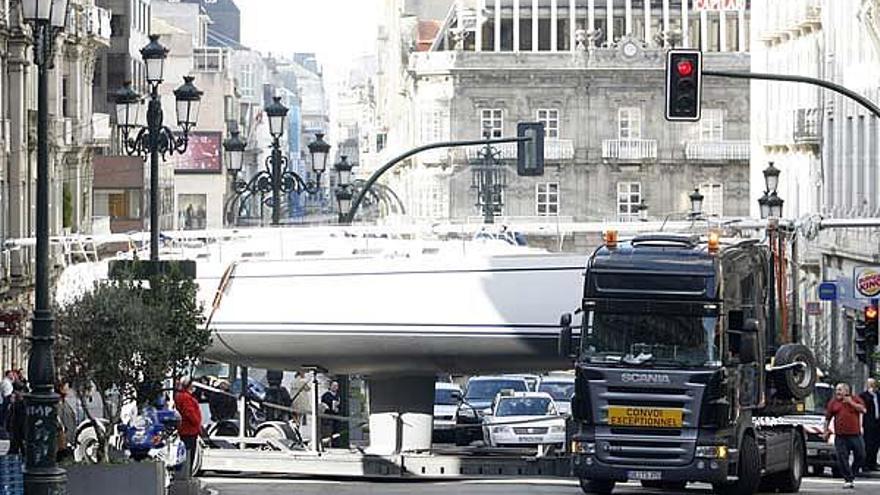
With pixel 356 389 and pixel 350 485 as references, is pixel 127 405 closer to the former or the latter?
pixel 350 485

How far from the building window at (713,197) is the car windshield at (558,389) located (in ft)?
204

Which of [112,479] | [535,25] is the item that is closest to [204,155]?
[535,25]

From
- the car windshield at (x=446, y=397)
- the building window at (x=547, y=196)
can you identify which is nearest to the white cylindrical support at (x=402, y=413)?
the car windshield at (x=446, y=397)

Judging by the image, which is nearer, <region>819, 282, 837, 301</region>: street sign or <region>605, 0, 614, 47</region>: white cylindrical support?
<region>819, 282, 837, 301</region>: street sign

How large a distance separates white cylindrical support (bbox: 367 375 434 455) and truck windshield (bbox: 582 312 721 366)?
7.42 metres

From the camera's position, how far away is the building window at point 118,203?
316 feet

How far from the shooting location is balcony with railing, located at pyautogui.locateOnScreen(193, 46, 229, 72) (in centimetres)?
16738

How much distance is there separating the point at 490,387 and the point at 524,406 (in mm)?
9261

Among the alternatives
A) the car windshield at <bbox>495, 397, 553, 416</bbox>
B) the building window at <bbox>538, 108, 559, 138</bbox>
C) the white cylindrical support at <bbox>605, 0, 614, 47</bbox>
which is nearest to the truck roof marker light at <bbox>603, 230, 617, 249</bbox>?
the car windshield at <bbox>495, 397, 553, 416</bbox>

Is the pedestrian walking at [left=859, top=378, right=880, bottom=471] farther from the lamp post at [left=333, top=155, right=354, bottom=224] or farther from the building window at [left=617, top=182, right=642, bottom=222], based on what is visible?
the building window at [left=617, top=182, right=642, bottom=222]

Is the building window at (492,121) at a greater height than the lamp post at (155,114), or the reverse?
the building window at (492,121)

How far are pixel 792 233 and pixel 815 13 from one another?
127 feet

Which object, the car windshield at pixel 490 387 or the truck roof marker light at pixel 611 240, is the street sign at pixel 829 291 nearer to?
the car windshield at pixel 490 387

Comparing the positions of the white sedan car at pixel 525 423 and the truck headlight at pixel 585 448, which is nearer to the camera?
the truck headlight at pixel 585 448
